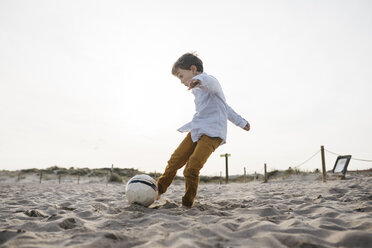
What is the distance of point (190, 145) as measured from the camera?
3.36 m

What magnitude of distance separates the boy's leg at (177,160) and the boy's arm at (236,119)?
654 millimetres

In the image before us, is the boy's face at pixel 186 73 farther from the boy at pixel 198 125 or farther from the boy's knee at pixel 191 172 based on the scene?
the boy's knee at pixel 191 172

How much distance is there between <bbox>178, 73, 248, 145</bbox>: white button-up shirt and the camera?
304cm

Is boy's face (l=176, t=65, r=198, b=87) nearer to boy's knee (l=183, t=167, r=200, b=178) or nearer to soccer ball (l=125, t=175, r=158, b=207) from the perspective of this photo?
boy's knee (l=183, t=167, r=200, b=178)

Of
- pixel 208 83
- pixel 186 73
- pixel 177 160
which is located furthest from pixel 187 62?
pixel 177 160

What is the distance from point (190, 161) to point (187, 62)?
4.44ft

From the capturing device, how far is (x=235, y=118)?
3.49m

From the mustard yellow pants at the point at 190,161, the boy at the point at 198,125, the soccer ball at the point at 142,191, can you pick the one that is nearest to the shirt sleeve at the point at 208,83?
the boy at the point at 198,125

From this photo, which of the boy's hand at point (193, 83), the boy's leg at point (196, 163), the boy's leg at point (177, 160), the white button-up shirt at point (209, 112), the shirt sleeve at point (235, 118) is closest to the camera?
the boy's hand at point (193, 83)

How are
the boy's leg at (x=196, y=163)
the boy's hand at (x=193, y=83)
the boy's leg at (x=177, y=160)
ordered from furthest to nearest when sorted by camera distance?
the boy's leg at (x=177, y=160), the boy's leg at (x=196, y=163), the boy's hand at (x=193, y=83)

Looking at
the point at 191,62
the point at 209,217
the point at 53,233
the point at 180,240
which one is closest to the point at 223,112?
the point at 191,62

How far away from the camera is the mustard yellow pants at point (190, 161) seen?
2.95m

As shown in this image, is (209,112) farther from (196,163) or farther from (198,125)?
(196,163)

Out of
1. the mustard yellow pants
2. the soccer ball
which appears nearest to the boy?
the mustard yellow pants
